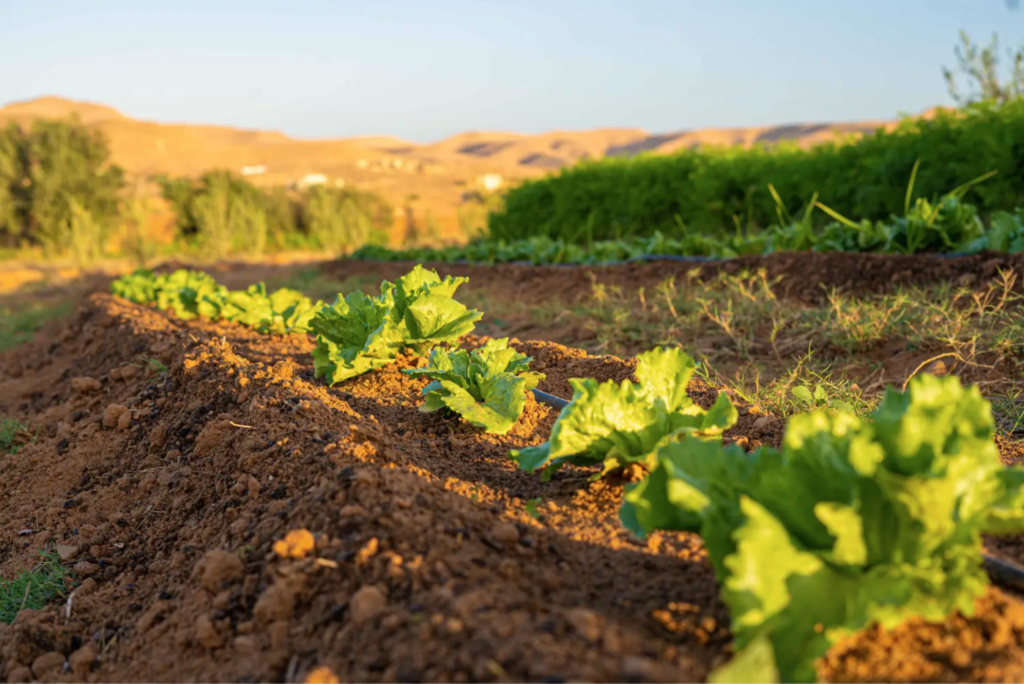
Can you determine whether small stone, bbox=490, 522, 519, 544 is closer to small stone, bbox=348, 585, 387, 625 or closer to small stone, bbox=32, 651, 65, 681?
small stone, bbox=348, 585, 387, 625

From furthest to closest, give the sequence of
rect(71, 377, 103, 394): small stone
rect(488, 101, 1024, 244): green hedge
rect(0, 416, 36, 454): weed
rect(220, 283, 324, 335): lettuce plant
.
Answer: rect(488, 101, 1024, 244): green hedge, rect(220, 283, 324, 335): lettuce plant, rect(71, 377, 103, 394): small stone, rect(0, 416, 36, 454): weed

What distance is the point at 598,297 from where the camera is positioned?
5992 mm

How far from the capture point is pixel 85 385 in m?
4.18

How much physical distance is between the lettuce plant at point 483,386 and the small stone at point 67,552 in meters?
1.25

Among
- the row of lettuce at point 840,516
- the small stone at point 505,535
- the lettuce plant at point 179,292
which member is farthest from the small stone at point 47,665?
the lettuce plant at point 179,292

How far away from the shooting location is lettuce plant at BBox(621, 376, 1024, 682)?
1244 millimetres

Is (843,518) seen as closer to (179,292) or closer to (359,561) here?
(359,561)

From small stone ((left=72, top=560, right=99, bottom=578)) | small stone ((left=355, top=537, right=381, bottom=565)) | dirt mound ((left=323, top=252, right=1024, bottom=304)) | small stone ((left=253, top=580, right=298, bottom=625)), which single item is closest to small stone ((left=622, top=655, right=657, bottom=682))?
small stone ((left=355, top=537, right=381, bottom=565))

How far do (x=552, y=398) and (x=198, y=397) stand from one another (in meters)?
1.57

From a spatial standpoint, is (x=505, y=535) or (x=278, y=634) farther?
(x=505, y=535)

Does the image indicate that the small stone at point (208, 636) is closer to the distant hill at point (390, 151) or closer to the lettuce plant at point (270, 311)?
the lettuce plant at point (270, 311)

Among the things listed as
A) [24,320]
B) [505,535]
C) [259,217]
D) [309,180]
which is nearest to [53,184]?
[259,217]

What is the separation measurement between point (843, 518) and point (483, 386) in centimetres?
161

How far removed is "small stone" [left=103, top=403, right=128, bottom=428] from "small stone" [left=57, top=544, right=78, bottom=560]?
106cm
